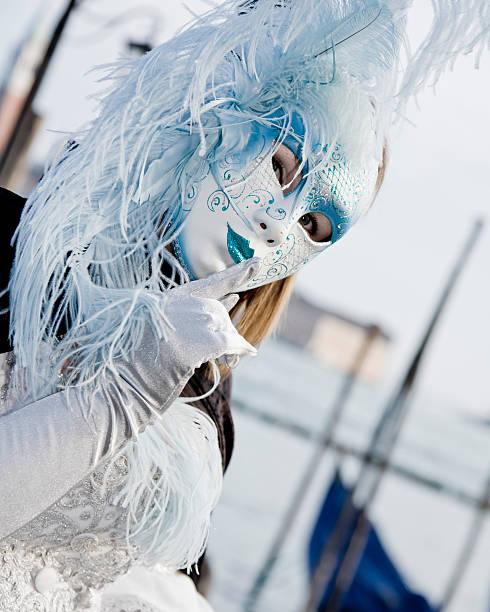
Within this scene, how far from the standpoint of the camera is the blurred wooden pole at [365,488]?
611 centimetres

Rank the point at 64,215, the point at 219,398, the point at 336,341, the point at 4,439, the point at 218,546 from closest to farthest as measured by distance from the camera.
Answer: the point at 4,439 < the point at 64,215 < the point at 219,398 < the point at 218,546 < the point at 336,341

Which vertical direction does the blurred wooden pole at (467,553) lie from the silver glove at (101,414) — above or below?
below

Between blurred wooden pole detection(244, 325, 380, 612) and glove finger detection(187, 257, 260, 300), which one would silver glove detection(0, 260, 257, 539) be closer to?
glove finger detection(187, 257, 260, 300)

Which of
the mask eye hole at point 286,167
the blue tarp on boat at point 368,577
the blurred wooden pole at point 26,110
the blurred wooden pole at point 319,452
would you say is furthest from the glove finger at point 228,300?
the blurred wooden pole at point 319,452

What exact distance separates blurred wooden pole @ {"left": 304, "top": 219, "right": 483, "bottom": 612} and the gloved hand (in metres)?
5.58

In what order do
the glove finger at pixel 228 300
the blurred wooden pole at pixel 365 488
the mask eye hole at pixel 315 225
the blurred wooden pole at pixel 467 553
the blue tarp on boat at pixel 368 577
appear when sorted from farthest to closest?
the blurred wooden pole at pixel 467 553, the blurred wooden pole at pixel 365 488, the blue tarp on boat at pixel 368 577, the mask eye hole at pixel 315 225, the glove finger at pixel 228 300

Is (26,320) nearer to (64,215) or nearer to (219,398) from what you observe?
(64,215)

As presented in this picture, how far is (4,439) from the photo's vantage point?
2.72ft

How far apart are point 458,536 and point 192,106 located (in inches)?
702

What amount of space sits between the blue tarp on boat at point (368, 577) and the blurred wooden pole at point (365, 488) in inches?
3.6

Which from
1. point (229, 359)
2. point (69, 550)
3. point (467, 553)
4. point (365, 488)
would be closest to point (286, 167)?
point (229, 359)

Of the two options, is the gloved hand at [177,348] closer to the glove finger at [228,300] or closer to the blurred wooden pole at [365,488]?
the glove finger at [228,300]

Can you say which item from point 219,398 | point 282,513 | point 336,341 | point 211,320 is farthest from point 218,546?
point 336,341

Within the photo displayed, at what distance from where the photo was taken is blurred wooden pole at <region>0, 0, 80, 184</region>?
14.0ft
